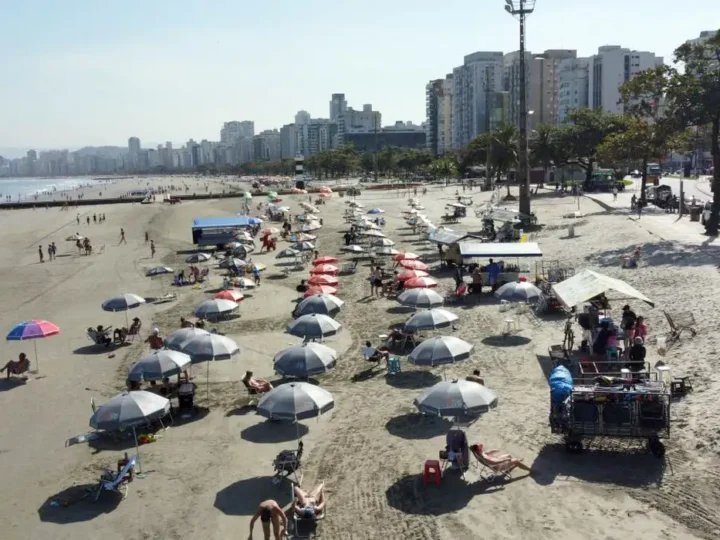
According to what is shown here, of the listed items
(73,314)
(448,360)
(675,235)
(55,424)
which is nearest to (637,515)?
(448,360)

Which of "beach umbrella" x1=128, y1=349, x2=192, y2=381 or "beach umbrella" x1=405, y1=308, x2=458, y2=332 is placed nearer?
"beach umbrella" x1=128, y1=349, x2=192, y2=381

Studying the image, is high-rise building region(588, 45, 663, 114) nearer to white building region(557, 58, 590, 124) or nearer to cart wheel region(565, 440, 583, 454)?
white building region(557, 58, 590, 124)

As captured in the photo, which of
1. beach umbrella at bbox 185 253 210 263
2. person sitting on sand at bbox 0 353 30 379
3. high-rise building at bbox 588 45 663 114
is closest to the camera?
person sitting on sand at bbox 0 353 30 379

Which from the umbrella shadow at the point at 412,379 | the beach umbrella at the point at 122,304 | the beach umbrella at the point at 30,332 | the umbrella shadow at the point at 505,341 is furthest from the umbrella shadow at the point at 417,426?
the beach umbrella at the point at 122,304

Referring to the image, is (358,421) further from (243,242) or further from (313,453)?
(243,242)

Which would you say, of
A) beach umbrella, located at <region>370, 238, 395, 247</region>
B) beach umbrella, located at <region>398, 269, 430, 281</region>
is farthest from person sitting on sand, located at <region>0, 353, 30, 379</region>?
beach umbrella, located at <region>370, 238, 395, 247</region>

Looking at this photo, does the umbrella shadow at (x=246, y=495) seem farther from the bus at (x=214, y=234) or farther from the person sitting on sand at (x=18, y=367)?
the bus at (x=214, y=234)

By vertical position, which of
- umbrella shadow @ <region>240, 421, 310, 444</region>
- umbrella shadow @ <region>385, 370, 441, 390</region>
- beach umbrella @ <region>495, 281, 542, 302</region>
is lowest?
umbrella shadow @ <region>240, 421, 310, 444</region>
